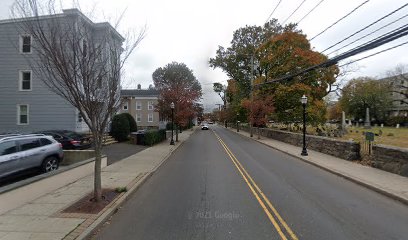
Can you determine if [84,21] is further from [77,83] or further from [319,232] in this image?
[319,232]

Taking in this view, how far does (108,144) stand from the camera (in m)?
27.1

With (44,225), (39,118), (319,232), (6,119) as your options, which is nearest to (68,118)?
(39,118)

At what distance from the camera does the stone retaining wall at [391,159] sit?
12.8 m

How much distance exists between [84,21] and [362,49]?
29.2ft

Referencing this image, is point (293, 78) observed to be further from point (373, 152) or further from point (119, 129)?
point (373, 152)

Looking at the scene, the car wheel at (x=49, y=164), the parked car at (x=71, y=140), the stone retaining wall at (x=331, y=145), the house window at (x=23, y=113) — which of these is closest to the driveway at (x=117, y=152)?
the parked car at (x=71, y=140)

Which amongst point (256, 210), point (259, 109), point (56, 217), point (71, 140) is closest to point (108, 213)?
point (56, 217)

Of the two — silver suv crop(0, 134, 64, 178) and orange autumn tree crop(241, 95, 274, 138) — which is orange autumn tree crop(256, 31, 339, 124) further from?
silver suv crop(0, 134, 64, 178)

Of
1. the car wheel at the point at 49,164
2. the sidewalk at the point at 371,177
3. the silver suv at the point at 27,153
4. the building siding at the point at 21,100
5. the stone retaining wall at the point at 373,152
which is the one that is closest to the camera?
the sidewalk at the point at 371,177

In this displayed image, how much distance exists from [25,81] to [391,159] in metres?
26.6

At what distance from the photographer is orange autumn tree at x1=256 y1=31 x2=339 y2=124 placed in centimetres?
3897

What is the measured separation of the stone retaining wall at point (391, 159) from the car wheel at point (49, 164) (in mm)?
12683

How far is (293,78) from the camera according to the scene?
40.2 m

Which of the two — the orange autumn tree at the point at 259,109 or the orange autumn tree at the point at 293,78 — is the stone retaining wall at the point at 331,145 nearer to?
the orange autumn tree at the point at 259,109
